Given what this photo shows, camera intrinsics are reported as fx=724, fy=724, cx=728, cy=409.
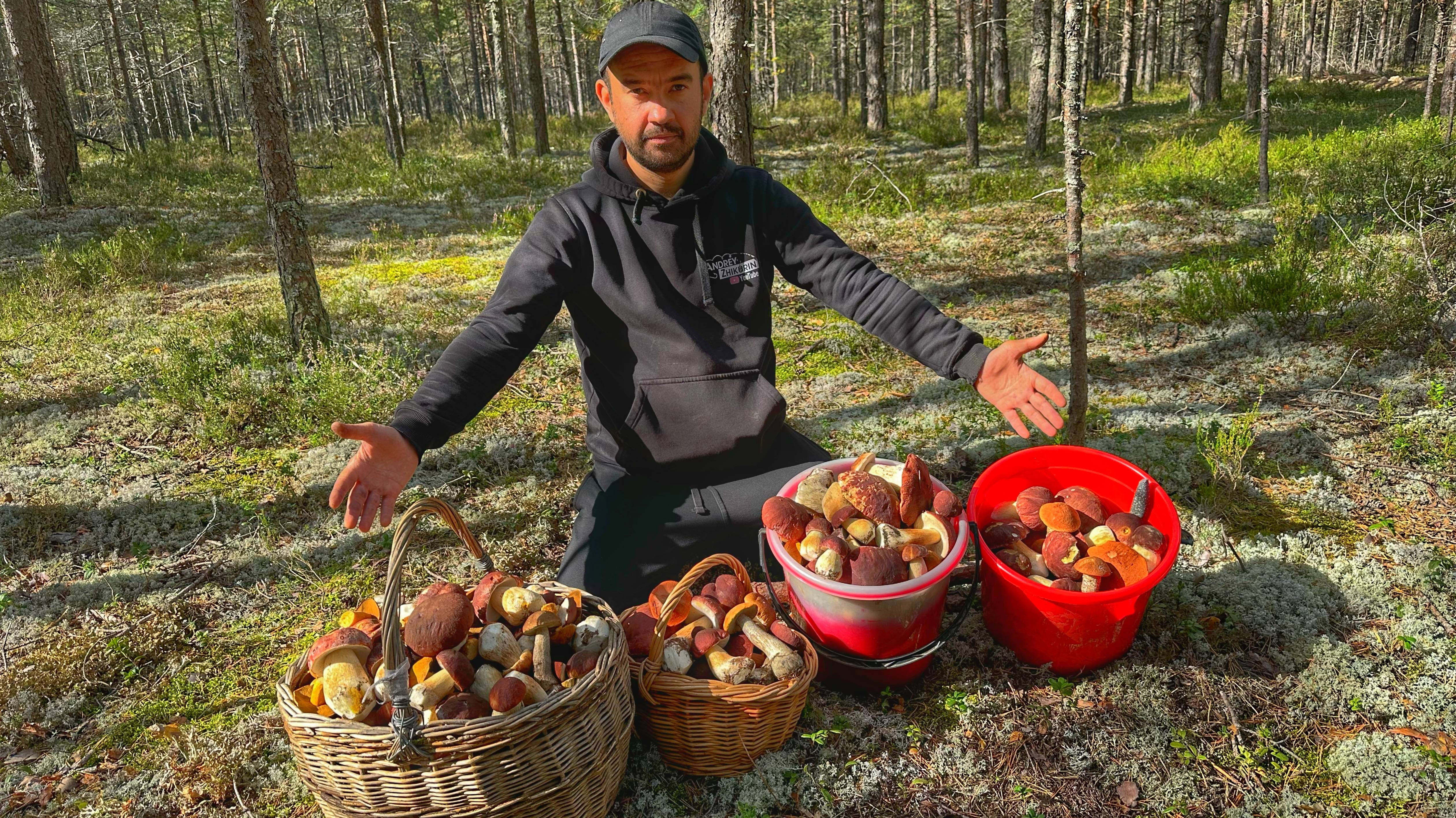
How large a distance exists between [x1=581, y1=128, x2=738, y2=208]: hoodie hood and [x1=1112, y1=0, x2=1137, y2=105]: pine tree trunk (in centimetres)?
2555

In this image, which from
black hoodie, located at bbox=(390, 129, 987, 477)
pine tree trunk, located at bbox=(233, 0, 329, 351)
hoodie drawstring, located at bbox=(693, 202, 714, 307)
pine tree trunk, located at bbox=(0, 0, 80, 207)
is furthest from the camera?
pine tree trunk, located at bbox=(0, 0, 80, 207)

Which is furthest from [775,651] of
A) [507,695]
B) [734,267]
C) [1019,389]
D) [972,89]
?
[972,89]

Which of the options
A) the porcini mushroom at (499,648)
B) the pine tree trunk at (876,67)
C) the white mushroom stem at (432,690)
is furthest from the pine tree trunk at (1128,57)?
the white mushroom stem at (432,690)

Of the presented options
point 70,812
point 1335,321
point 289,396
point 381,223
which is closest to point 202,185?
point 381,223

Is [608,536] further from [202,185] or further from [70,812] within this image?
[202,185]

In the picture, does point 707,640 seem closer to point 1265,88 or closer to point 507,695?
point 507,695

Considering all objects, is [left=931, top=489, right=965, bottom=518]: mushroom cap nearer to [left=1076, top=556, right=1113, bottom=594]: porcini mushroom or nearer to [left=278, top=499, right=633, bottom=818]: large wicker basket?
[left=1076, top=556, right=1113, bottom=594]: porcini mushroom

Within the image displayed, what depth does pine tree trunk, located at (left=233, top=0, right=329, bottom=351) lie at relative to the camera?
535 cm

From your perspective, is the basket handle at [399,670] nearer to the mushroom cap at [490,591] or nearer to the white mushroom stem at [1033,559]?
the mushroom cap at [490,591]

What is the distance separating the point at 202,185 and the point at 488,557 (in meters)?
17.9

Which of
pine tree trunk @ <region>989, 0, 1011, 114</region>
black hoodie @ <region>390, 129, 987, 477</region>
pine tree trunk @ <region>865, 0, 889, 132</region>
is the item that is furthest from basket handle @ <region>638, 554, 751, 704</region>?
pine tree trunk @ <region>989, 0, 1011, 114</region>

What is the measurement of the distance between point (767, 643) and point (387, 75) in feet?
58.7

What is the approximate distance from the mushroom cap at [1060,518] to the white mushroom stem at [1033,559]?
116mm

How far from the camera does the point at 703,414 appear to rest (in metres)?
3.21
